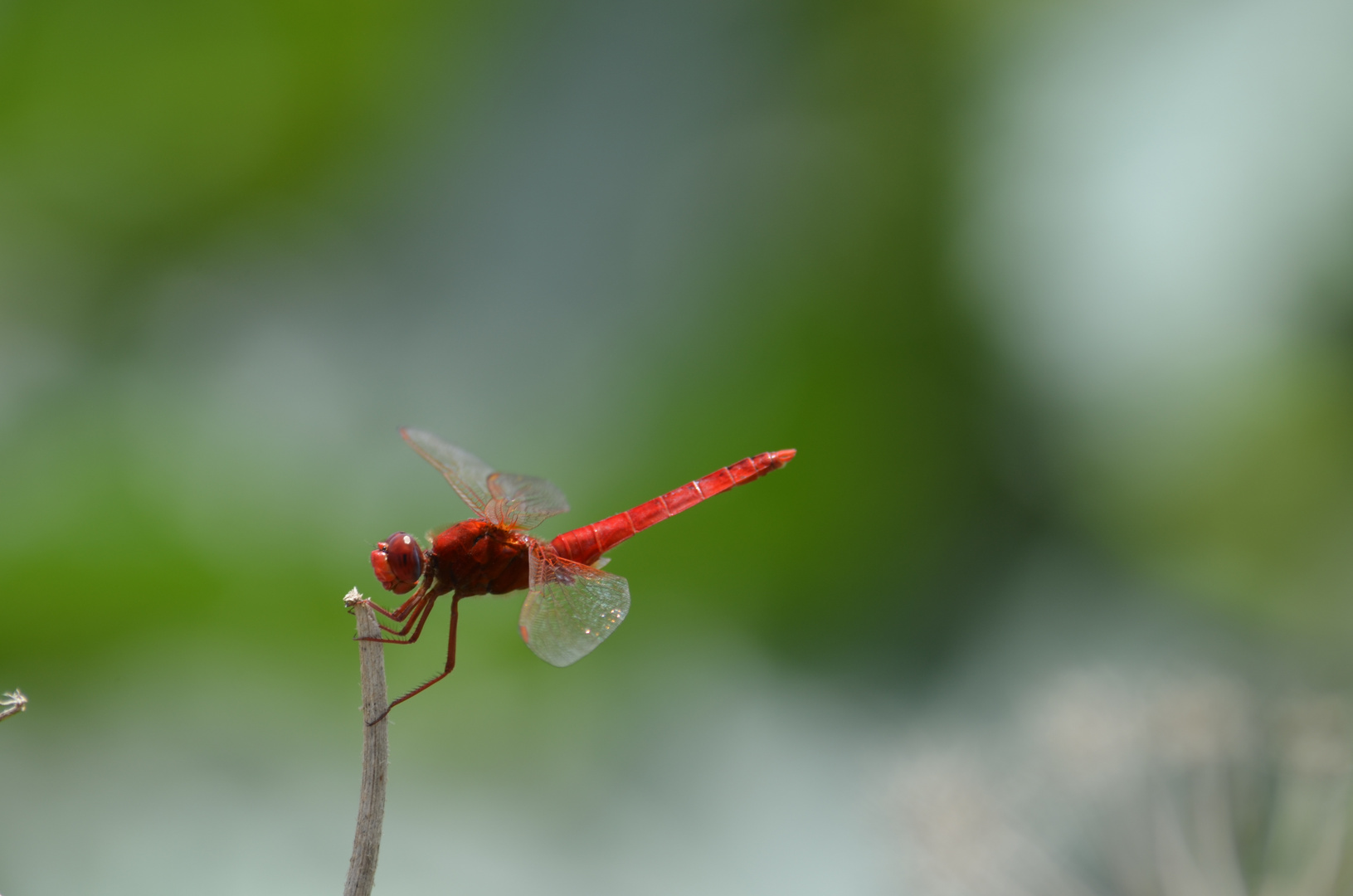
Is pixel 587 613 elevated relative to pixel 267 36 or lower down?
lower down

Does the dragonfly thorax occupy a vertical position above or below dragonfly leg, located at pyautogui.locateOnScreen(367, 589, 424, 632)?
above

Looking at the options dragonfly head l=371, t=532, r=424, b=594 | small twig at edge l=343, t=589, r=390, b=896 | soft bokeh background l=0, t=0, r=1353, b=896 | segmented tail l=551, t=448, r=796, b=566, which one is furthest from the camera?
soft bokeh background l=0, t=0, r=1353, b=896

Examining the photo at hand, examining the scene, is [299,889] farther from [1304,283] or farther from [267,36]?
[1304,283]

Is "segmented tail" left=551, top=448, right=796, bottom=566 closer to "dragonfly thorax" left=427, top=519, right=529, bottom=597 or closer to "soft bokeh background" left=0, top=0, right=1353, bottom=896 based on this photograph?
"dragonfly thorax" left=427, top=519, right=529, bottom=597

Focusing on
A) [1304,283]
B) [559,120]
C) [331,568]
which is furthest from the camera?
[559,120]

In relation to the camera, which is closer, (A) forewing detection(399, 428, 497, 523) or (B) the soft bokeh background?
(A) forewing detection(399, 428, 497, 523)

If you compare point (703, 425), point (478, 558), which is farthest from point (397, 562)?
point (703, 425)

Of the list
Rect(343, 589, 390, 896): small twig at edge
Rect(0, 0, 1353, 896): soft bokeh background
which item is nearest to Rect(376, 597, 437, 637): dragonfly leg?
Rect(343, 589, 390, 896): small twig at edge

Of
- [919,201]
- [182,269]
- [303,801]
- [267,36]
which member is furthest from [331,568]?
[919,201]
